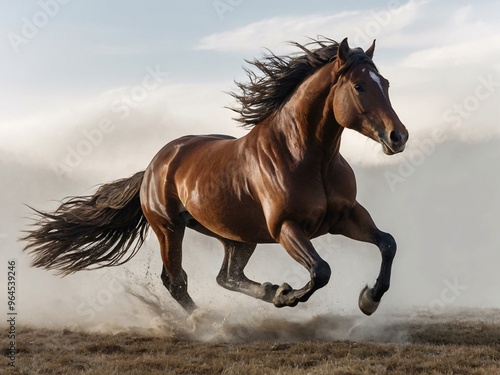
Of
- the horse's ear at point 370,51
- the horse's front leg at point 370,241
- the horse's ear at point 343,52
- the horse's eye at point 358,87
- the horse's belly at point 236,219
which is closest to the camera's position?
the horse's eye at point 358,87

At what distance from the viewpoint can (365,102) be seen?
209 inches

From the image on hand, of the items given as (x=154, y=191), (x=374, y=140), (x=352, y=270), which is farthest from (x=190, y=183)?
(x=352, y=270)

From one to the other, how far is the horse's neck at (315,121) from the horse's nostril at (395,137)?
27.9 inches

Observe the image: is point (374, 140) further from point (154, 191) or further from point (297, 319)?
point (154, 191)

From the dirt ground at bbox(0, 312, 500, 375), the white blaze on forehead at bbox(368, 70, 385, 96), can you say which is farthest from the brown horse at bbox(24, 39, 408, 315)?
the dirt ground at bbox(0, 312, 500, 375)

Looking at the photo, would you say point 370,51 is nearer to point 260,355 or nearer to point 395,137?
point 395,137

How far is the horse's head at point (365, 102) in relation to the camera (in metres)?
5.14

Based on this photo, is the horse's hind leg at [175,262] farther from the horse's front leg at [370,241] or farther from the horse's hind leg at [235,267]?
the horse's front leg at [370,241]

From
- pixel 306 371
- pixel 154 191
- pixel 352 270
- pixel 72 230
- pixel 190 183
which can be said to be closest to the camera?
pixel 306 371

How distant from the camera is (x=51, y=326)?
25.4 ft

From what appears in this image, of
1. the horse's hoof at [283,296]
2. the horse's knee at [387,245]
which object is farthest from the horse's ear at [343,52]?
the horse's hoof at [283,296]

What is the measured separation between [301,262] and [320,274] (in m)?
0.23

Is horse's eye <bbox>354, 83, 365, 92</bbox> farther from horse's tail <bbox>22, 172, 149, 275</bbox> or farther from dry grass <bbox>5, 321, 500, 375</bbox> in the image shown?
horse's tail <bbox>22, 172, 149, 275</bbox>

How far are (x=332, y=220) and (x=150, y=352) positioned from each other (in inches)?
72.7
